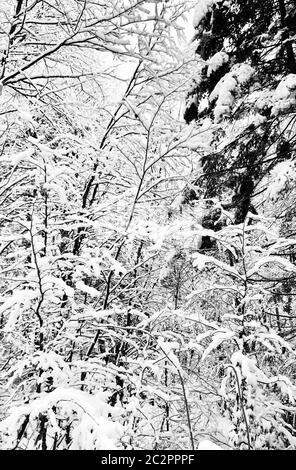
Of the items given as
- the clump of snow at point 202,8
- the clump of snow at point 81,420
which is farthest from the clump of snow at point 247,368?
the clump of snow at point 202,8

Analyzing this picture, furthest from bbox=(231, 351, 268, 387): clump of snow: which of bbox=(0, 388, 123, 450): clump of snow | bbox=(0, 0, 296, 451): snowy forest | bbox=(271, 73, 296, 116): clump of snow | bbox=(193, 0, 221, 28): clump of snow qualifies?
bbox=(193, 0, 221, 28): clump of snow

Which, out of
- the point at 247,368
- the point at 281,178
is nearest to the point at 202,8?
the point at 281,178

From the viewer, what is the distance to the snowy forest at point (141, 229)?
7.34 ft

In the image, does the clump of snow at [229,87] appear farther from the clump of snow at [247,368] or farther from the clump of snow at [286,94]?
the clump of snow at [247,368]

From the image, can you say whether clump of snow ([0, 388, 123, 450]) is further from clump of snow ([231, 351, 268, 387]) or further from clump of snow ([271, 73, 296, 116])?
clump of snow ([271, 73, 296, 116])

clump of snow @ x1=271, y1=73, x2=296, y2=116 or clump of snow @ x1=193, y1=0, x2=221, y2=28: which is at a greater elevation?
clump of snow @ x1=193, y1=0, x2=221, y2=28

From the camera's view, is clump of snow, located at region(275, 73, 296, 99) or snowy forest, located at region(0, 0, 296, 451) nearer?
snowy forest, located at region(0, 0, 296, 451)

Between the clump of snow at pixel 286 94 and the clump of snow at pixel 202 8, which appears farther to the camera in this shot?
the clump of snow at pixel 202 8

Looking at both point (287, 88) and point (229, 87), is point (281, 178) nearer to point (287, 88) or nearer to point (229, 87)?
point (287, 88)

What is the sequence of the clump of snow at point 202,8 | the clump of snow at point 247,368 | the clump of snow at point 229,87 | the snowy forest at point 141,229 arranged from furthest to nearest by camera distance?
the clump of snow at point 202,8 < the clump of snow at point 229,87 < the snowy forest at point 141,229 < the clump of snow at point 247,368

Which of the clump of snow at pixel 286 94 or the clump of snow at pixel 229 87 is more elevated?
the clump of snow at pixel 229 87

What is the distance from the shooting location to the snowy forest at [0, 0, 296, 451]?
88.1 inches

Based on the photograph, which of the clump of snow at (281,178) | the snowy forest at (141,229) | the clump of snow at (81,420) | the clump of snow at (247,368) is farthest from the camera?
the clump of snow at (281,178)

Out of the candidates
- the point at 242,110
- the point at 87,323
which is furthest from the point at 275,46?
the point at 87,323
